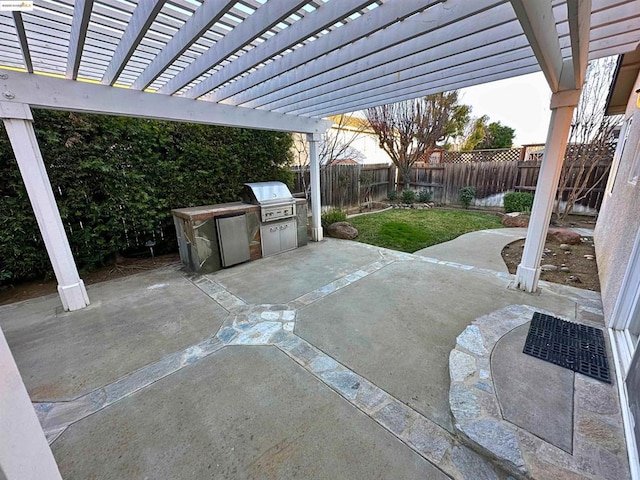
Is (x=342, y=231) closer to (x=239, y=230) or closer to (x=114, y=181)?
(x=239, y=230)

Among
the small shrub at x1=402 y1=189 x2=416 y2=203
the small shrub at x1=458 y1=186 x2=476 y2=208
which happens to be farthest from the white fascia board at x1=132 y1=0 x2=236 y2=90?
the small shrub at x1=458 y1=186 x2=476 y2=208

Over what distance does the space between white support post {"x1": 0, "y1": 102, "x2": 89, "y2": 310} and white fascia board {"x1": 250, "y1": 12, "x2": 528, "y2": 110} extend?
105 inches

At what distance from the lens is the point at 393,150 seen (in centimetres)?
1009

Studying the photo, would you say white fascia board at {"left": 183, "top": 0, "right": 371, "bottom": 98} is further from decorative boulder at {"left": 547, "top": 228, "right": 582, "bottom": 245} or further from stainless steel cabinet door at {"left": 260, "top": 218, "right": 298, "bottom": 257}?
decorative boulder at {"left": 547, "top": 228, "right": 582, "bottom": 245}

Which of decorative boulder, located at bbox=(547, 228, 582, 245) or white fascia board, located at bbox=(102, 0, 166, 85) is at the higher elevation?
white fascia board, located at bbox=(102, 0, 166, 85)

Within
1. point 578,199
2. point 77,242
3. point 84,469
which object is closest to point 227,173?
point 77,242

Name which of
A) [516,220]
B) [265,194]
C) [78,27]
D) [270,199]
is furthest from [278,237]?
[516,220]

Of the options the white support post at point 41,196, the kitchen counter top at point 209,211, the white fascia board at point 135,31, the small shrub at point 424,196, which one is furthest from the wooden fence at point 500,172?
the white support post at point 41,196

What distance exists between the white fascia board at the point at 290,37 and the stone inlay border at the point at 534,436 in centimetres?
269

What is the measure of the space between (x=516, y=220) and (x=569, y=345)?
5.78 metres

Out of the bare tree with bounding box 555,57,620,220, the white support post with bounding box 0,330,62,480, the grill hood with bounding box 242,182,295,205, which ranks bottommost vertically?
the white support post with bounding box 0,330,62,480

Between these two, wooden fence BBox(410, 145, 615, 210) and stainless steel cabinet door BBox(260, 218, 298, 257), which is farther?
wooden fence BBox(410, 145, 615, 210)

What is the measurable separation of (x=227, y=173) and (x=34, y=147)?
2.92 metres

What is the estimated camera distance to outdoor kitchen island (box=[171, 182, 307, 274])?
13.9 ft
